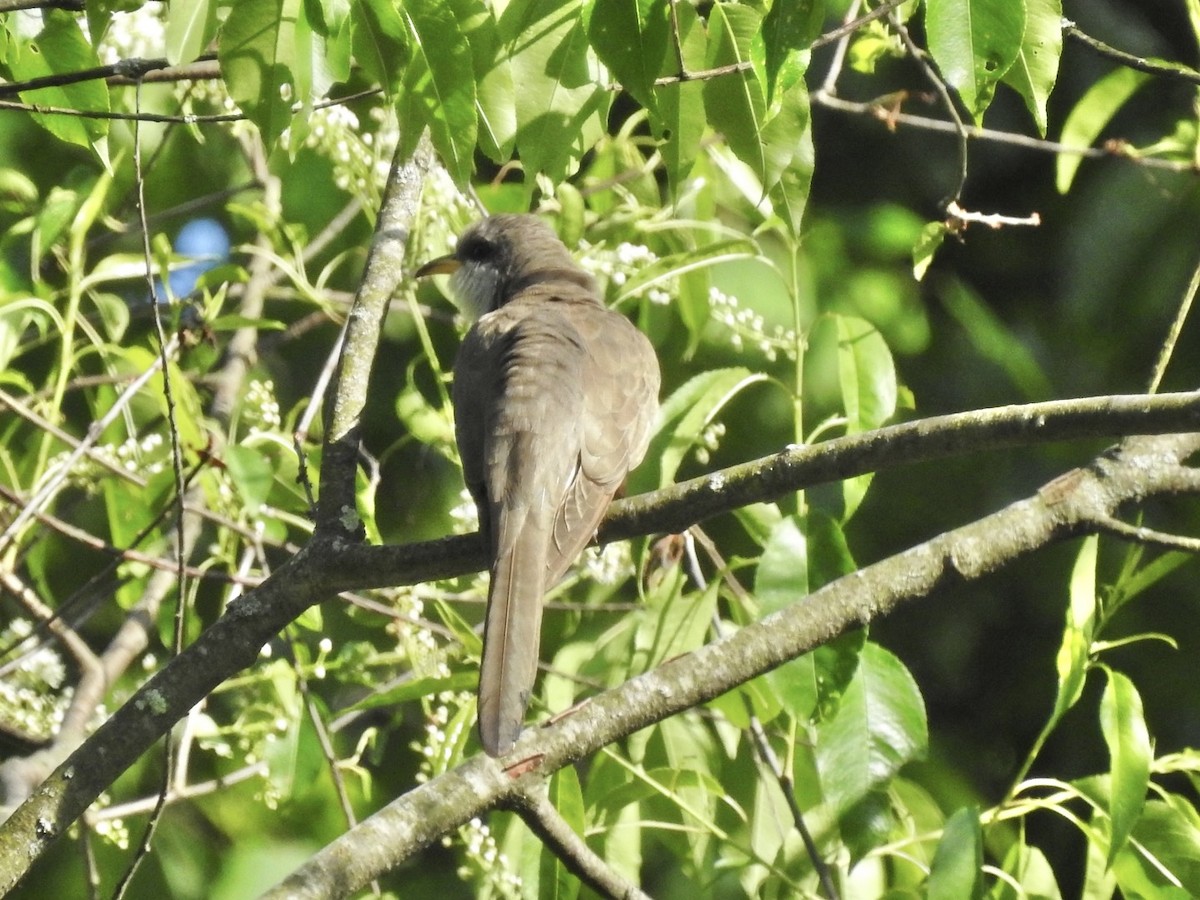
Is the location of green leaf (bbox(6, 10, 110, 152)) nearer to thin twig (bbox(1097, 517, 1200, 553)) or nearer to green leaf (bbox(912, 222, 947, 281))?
green leaf (bbox(912, 222, 947, 281))

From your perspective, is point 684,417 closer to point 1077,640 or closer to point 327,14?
point 1077,640

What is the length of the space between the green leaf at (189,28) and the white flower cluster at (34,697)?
2.25 metres

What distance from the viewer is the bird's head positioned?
5070mm

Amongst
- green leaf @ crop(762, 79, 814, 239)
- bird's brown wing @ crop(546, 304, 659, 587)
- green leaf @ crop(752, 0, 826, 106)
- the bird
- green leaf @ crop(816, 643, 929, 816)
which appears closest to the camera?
green leaf @ crop(752, 0, 826, 106)

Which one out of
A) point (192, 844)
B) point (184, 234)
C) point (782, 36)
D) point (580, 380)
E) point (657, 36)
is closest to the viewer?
point (782, 36)

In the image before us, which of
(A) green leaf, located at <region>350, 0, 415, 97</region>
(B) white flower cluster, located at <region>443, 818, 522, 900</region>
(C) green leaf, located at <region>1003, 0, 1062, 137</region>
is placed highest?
(A) green leaf, located at <region>350, 0, 415, 97</region>

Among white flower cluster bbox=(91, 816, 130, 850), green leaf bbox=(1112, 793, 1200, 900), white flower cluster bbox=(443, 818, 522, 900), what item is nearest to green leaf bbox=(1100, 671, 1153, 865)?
green leaf bbox=(1112, 793, 1200, 900)

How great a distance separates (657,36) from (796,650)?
4.71ft

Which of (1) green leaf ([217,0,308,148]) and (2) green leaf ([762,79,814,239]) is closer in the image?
(1) green leaf ([217,0,308,148])

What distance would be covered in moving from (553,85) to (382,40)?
1.44 ft

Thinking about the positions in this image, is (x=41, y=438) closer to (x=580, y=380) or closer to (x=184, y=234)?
(x=184, y=234)

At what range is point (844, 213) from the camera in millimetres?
6371

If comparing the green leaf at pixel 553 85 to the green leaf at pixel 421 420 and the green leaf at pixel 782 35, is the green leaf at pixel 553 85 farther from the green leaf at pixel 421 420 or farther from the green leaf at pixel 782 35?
the green leaf at pixel 421 420

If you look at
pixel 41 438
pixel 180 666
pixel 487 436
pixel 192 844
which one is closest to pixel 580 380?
pixel 487 436
